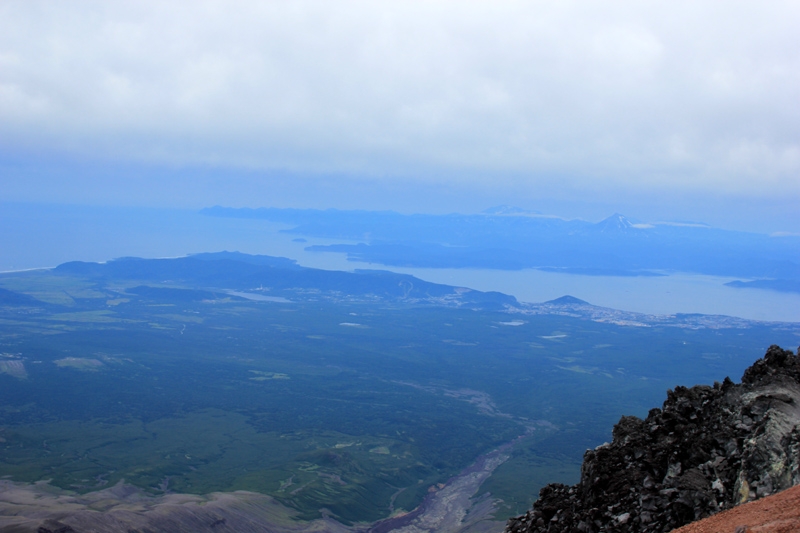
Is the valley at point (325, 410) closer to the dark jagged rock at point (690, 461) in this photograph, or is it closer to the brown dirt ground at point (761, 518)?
the dark jagged rock at point (690, 461)

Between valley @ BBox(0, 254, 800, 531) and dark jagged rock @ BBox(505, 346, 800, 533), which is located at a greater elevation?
dark jagged rock @ BBox(505, 346, 800, 533)

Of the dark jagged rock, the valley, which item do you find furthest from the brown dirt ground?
the valley

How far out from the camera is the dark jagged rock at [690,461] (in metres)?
20.0

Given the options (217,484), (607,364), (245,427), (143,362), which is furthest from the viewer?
(607,364)

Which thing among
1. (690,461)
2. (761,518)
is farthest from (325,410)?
(761,518)

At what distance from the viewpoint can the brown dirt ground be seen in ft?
49.8

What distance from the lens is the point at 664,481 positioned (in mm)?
22391

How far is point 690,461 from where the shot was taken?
22.8 meters

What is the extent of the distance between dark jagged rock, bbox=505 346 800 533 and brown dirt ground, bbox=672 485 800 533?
1.79 metres

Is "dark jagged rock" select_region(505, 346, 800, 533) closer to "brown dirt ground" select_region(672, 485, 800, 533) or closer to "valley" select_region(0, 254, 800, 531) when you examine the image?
"brown dirt ground" select_region(672, 485, 800, 533)

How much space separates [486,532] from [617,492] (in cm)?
4036

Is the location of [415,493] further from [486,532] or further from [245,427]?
[245,427]

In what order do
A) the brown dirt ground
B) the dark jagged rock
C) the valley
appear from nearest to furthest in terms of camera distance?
the brown dirt ground → the dark jagged rock → the valley

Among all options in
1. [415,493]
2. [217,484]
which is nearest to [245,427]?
[217,484]
